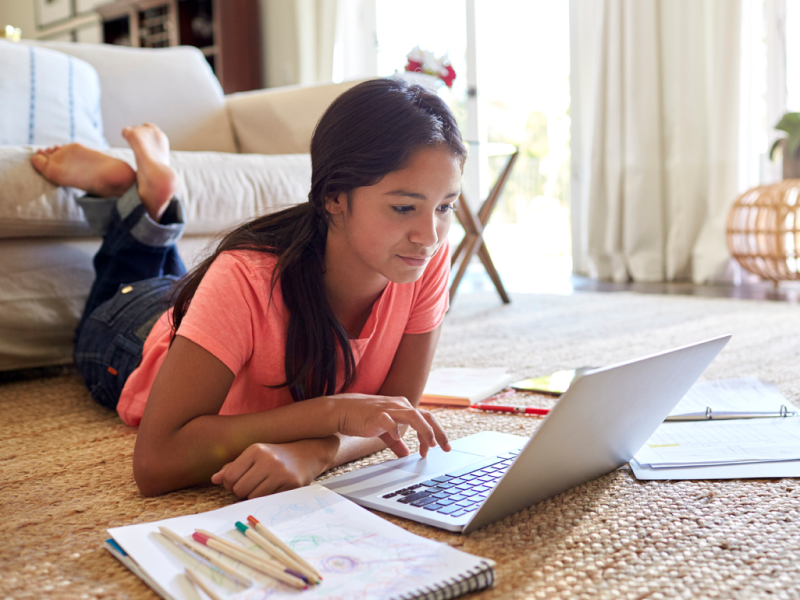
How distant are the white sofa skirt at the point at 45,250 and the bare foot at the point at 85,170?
0.03 meters

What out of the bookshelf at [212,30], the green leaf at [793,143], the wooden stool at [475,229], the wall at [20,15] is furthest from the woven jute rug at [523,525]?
the wall at [20,15]

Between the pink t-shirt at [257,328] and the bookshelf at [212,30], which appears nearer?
the pink t-shirt at [257,328]

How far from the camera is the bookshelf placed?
409cm

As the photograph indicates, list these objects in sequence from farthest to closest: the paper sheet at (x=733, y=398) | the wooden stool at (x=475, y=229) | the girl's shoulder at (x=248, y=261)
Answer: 1. the wooden stool at (x=475, y=229)
2. the paper sheet at (x=733, y=398)
3. the girl's shoulder at (x=248, y=261)

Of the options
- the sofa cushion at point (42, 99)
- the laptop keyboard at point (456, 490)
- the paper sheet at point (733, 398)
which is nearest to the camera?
the laptop keyboard at point (456, 490)

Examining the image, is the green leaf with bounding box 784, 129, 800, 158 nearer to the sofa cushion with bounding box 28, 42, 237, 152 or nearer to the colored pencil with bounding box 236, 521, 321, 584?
the sofa cushion with bounding box 28, 42, 237, 152

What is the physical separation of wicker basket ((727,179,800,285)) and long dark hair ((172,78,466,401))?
2.24 m

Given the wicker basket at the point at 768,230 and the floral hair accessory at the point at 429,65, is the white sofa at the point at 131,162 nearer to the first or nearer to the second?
the floral hair accessory at the point at 429,65

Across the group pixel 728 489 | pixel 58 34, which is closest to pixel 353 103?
pixel 728 489

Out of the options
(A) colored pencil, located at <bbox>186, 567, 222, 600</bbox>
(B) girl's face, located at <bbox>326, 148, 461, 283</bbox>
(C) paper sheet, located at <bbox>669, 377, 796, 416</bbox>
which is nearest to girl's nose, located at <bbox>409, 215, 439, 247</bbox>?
(B) girl's face, located at <bbox>326, 148, 461, 283</bbox>

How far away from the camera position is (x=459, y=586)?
55 centimetres

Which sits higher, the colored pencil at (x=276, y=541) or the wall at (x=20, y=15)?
the wall at (x=20, y=15)

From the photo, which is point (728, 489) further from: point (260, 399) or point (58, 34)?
point (58, 34)

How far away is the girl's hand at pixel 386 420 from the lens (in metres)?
0.74
